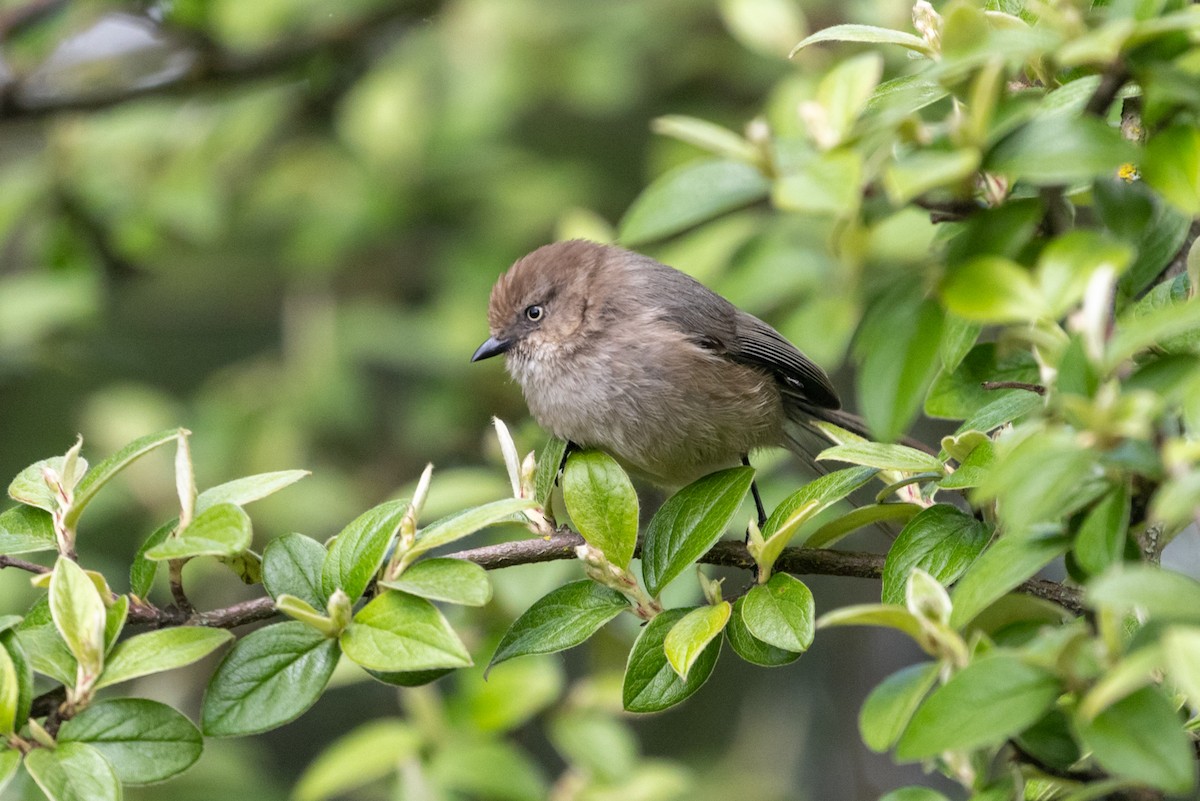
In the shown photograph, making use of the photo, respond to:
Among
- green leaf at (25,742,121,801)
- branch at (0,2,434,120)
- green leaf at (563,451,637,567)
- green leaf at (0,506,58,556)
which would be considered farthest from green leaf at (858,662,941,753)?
branch at (0,2,434,120)

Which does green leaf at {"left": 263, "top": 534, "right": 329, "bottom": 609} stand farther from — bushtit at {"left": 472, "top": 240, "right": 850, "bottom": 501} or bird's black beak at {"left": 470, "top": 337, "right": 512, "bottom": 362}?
bird's black beak at {"left": 470, "top": 337, "right": 512, "bottom": 362}

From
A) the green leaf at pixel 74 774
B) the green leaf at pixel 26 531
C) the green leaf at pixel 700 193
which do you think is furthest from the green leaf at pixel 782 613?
the green leaf at pixel 26 531

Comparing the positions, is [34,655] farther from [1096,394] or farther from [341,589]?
[1096,394]

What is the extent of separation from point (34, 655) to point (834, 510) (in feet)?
5.88

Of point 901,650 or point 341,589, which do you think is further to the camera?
point 901,650

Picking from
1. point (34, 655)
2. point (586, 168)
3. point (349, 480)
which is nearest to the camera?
point (34, 655)

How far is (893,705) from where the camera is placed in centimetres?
145

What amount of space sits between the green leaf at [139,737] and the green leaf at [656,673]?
0.68 m

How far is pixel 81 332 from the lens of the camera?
17.4 ft

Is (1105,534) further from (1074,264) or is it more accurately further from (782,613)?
(782,613)

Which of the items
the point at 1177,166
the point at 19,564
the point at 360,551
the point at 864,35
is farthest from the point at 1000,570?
the point at 19,564

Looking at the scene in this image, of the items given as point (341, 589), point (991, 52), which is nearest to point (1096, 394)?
point (991, 52)

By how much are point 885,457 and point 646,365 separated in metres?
1.58

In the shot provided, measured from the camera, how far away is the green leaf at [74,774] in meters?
1.67
